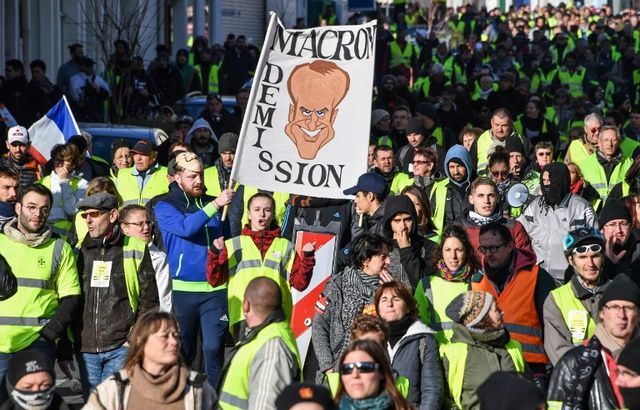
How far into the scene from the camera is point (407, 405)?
24.4 ft

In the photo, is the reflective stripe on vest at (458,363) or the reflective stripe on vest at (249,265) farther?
the reflective stripe on vest at (249,265)

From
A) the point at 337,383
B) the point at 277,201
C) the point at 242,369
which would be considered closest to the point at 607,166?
the point at 277,201

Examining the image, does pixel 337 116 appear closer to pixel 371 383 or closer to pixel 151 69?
pixel 371 383

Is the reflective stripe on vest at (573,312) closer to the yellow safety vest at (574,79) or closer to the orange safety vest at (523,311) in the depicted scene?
the orange safety vest at (523,311)

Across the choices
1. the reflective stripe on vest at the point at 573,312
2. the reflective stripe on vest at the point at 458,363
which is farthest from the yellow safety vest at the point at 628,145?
the reflective stripe on vest at the point at 458,363

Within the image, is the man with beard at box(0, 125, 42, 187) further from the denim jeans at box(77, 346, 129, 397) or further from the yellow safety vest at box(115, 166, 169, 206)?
the denim jeans at box(77, 346, 129, 397)

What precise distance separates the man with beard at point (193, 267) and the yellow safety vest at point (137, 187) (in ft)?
7.99

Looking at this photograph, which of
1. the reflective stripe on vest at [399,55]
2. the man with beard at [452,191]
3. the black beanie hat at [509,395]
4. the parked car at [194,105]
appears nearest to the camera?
the black beanie hat at [509,395]

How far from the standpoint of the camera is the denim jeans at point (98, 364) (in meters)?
10.2

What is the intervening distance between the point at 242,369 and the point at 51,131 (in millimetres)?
9081

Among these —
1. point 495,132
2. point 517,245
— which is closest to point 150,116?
point 495,132

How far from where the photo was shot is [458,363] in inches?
345

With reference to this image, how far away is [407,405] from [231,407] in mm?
986

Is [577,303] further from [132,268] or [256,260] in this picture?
[132,268]
